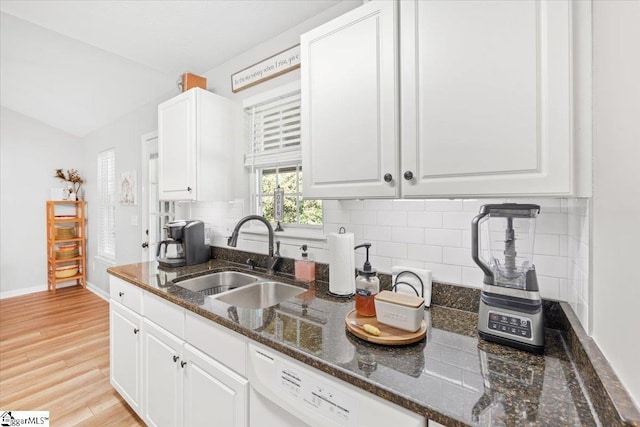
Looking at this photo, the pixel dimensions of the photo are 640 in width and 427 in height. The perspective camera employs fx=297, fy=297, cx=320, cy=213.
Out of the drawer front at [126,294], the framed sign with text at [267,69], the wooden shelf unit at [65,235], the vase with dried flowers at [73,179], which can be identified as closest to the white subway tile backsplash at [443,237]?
the framed sign with text at [267,69]

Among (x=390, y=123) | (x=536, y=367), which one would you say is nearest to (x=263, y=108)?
(x=390, y=123)

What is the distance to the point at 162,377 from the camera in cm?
157

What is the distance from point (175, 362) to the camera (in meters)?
1.46

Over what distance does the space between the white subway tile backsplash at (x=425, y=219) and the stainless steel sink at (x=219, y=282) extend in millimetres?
999

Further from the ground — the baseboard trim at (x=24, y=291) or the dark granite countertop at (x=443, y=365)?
the dark granite countertop at (x=443, y=365)

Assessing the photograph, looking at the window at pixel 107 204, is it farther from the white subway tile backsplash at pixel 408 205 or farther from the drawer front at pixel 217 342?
the white subway tile backsplash at pixel 408 205

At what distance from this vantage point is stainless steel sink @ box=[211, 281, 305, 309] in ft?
5.56

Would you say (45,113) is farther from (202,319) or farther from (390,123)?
(390,123)

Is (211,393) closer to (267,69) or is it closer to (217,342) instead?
(217,342)

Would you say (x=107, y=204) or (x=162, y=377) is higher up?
(x=107, y=204)

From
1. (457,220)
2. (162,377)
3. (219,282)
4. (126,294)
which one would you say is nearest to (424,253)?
(457,220)

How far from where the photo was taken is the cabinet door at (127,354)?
1771mm

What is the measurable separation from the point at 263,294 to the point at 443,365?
115cm

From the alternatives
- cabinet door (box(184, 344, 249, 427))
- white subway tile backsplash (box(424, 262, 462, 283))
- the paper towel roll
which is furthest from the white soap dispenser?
cabinet door (box(184, 344, 249, 427))
